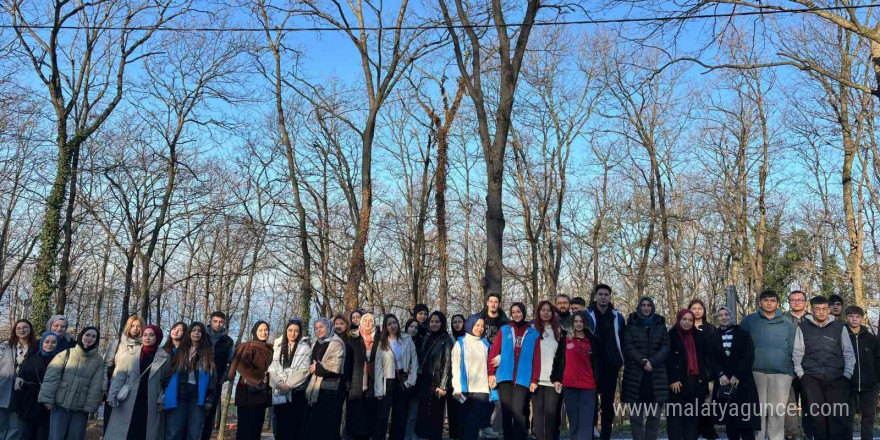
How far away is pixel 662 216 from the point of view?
947 inches

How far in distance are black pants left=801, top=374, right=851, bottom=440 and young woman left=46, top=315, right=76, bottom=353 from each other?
8.81m

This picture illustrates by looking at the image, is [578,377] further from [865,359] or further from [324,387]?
[865,359]

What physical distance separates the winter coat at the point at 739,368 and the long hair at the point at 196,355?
5.85 m

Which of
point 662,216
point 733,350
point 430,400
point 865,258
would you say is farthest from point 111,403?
point 865,258

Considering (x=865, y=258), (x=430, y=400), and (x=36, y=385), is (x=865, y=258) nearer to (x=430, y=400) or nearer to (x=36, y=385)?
Result: (x=430, y=400)

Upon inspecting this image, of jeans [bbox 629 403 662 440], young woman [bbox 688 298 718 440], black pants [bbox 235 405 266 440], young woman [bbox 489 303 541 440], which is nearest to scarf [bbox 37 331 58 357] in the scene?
black pants [bbox 235 405 266 440]

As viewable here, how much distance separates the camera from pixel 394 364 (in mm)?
8312

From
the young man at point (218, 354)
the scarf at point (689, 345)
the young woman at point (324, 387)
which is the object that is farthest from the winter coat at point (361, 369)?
the scarf at point (689, 345)

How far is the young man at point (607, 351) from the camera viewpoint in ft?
26.2

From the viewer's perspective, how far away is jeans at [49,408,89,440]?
7.63 metres

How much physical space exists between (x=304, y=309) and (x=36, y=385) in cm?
1440

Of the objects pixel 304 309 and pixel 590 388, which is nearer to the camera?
pixel 590 388

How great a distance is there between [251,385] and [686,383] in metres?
5.01

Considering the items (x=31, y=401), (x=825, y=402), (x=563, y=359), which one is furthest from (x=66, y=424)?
(x=825, y=402)
